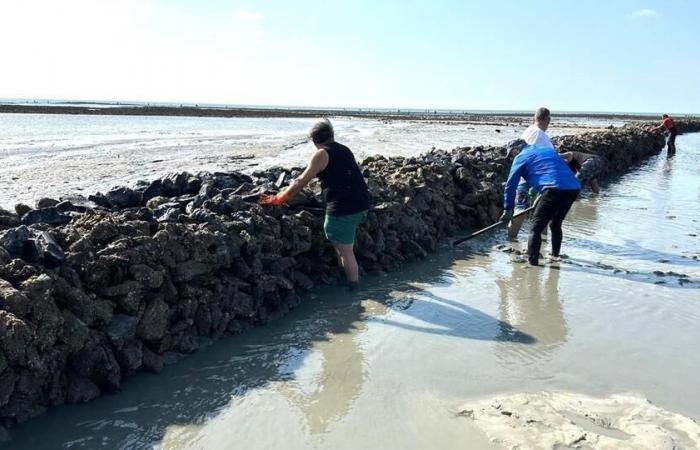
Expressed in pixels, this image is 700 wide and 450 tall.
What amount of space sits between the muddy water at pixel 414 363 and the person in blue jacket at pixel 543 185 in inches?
23.3

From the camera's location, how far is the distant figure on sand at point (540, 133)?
750cm

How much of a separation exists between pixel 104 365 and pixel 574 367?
3559 mm

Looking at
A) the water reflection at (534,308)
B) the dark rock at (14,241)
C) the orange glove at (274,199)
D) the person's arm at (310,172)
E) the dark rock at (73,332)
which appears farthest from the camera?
the orange glove at (274,199)

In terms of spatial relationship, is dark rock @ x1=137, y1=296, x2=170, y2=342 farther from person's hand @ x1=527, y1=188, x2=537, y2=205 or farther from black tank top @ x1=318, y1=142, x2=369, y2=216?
person's hand @ x1=527, y1=188, x2=537, y2=205

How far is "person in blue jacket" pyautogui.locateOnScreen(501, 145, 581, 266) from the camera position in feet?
23.6

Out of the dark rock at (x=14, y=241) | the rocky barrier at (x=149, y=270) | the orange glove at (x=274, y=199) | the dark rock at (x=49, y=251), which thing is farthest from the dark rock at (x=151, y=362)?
the orange glove at (x=274, y=199)

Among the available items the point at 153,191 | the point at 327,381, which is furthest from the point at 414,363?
the point at 153,191

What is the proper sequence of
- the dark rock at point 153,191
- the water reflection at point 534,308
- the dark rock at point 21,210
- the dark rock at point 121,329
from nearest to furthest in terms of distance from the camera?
the dark rock at point 121,329 → the water reflection at point 534,308 → the dark rock at point 21,210 → the dark rock at point 153,191

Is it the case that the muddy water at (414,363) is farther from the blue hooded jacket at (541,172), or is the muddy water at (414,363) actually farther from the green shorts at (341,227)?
the blue hooded jacket at (541,172)

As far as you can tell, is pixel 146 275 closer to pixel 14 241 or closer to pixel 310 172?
pixel 14 241

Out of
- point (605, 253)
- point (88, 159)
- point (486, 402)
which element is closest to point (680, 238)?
point (605, 253)

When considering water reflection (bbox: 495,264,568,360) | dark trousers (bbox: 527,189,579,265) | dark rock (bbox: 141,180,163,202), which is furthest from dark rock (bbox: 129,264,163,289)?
dark trousers (bbox: 527,189,579,265)

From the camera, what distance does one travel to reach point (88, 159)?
17.0 meters

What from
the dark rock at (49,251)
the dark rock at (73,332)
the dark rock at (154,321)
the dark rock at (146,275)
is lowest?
the dark rock at (154,321)
